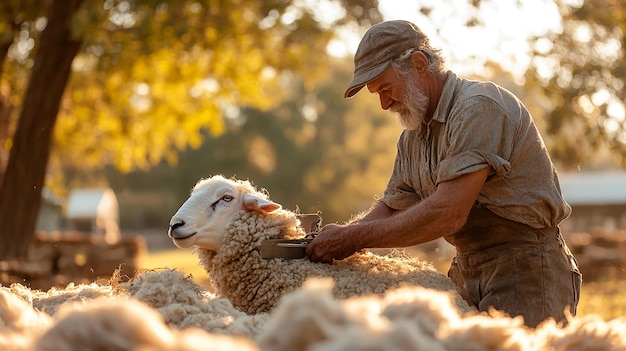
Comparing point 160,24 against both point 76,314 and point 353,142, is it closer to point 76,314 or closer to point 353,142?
point 76,314

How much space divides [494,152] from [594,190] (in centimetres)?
5321

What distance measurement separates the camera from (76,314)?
74.8 inches

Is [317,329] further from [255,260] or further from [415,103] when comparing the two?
[255,260]

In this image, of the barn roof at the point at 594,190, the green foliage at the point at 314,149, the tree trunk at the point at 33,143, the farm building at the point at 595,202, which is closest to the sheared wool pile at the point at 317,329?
the tree trunk at the point at 33,143

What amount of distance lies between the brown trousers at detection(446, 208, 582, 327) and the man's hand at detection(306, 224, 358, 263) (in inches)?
21.4

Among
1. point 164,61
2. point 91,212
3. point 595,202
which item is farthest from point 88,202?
point 164,61

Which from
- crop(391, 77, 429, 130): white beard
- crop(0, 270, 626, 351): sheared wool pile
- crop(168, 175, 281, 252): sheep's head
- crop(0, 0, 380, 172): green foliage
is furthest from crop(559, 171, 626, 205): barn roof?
crop(0, 270, 626, 351): sheared wool pile

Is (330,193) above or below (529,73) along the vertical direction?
below

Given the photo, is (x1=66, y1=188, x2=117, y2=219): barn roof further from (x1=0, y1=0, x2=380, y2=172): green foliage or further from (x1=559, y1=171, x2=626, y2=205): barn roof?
(x1=0, y1=0, x2=380, y2=172): green foliage

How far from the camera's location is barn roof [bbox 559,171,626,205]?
5300 cm

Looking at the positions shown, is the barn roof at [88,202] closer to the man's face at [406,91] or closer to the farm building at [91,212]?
the farm building at [91,212]

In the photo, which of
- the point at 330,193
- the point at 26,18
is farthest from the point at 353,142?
the point at 26,18

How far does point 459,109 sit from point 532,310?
0.95 meters

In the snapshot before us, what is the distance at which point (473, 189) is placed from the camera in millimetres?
4180
